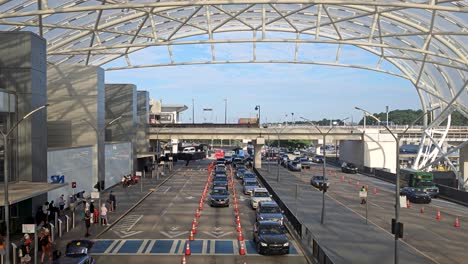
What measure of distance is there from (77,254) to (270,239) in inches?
325

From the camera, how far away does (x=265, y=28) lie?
153 ft

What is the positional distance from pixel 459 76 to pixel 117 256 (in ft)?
162

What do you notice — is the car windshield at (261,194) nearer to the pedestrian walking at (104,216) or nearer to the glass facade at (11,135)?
the pedestrian walking at (104,216)

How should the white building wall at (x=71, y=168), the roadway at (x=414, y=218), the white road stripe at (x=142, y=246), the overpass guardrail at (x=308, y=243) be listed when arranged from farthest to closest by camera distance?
the white building wall at (x=71, y=168), the roadway at (x=414, y=218), the white road stripe at (x=142, y=246), the overpass guardrail at (x=308, y=243)

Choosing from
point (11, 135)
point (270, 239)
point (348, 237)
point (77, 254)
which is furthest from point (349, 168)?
point (77, 254)

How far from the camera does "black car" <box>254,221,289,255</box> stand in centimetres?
2122

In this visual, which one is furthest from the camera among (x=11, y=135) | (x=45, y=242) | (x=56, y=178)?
(x=56, y=178)

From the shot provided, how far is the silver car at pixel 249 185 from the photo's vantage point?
145ft

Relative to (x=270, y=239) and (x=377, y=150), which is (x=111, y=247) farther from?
(x=377, y=150)

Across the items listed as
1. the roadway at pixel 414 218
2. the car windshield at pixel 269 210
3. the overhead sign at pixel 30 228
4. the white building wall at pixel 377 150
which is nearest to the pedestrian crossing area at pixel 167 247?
the car windshield at pixel 269 210

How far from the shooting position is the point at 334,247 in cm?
2281

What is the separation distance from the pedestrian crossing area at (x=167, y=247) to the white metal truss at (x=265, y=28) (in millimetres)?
12443

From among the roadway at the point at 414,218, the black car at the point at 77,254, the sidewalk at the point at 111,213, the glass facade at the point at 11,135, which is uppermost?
the glass facade at the point at 11,135

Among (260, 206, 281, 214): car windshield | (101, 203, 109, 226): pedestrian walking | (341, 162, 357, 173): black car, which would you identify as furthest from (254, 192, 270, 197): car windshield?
(341, 162, 357, 173): black car
